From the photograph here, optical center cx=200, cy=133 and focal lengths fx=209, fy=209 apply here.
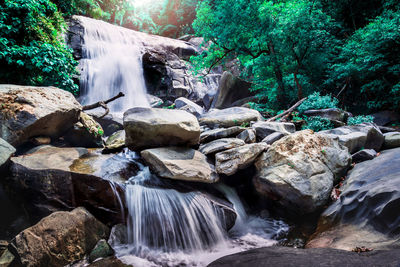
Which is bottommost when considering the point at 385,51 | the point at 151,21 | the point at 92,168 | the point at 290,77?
the point at 92,168

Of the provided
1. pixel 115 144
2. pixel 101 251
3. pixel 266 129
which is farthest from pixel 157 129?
pixel 266 129

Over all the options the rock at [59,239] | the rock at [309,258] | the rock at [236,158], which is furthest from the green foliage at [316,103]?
the rock at [59,239]

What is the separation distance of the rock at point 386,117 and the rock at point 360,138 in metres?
4.18

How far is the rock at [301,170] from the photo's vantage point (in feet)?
11.4

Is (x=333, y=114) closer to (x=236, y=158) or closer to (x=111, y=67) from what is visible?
(x=236, y=158)

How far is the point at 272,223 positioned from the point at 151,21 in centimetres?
2696

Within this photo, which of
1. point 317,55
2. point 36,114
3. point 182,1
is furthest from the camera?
point 182,1

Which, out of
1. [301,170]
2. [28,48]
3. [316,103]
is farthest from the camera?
[316,103]

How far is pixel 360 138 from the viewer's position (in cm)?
479

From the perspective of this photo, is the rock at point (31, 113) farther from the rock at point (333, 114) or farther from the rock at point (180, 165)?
the rock at point (333, 114)

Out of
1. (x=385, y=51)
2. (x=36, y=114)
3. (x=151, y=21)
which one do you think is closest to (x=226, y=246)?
(x=36, y=114)

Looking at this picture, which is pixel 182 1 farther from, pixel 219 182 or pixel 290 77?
pixel 219 182

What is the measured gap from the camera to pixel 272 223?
3816 mm

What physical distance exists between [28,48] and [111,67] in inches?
245
